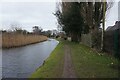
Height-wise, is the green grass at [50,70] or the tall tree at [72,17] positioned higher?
the tall tree at [72,17]

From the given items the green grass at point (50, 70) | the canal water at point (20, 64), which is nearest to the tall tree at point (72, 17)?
the canal water at point (20, 64)

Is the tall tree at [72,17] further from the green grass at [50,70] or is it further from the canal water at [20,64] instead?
the green grass at [50,70]

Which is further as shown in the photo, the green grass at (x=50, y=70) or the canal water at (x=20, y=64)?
the canal water at (x=20, y=64)

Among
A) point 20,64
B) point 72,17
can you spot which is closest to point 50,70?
point 20,64

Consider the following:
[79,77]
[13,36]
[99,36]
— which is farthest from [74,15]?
[79,77]

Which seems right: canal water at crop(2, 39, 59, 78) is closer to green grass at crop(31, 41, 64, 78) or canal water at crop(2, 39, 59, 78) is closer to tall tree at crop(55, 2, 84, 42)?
green grass at crop(31, 41, 64, 78)

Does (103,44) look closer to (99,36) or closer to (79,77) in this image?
(99,36)

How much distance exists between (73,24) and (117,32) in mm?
31567

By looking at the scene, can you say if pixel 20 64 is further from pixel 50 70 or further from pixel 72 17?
pixel 72 17

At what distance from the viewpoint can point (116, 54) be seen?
1902 centimetres

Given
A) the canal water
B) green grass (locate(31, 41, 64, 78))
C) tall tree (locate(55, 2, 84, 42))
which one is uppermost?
tall tree (locate(55, 2, 84, 42))

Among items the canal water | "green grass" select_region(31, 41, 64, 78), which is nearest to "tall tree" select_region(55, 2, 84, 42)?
the canal water

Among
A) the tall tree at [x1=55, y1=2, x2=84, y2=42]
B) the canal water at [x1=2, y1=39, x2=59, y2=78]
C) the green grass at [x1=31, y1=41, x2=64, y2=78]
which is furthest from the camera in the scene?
the tall tree at [x1=55, y1=2, x2=84, y2=42]

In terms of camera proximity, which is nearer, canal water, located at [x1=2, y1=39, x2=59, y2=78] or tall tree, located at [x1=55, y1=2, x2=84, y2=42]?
canal water, located at [x1=2, y1=39, x2=59, y2=78]
